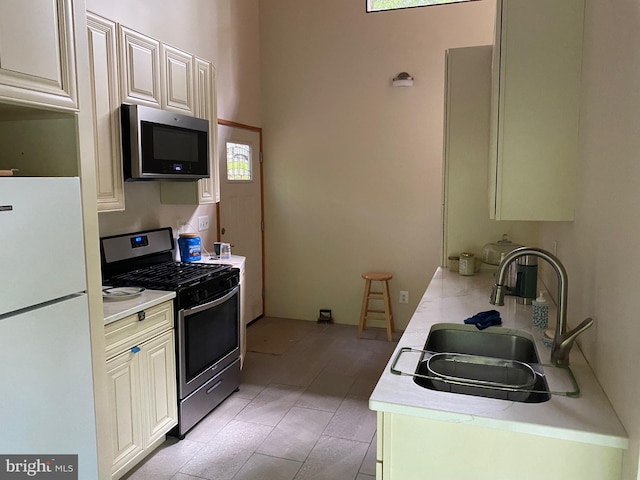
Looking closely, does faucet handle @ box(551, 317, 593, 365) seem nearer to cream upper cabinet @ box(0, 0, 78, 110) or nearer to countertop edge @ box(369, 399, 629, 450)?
countertop edge @ box(369, 399, 629, 450)

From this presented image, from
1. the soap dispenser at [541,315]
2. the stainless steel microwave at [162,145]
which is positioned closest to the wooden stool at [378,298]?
the stainless steel microwave at [162,145]

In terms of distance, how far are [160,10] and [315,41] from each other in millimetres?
1698

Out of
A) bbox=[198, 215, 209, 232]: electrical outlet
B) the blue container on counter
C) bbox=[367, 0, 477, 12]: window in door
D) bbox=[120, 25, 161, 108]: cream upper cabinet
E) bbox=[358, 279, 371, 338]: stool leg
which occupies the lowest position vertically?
bbox=[358, 279, 371, 338]: stool leg

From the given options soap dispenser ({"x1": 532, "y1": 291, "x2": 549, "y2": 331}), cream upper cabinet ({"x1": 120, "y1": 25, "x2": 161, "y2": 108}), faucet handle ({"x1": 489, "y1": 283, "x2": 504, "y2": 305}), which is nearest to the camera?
faucet handle ({"x1": 489, "y1": 283, "x2": 504, "y2": 305})

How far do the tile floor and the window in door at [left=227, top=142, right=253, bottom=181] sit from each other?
5.21 ft

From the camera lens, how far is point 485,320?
1.97m

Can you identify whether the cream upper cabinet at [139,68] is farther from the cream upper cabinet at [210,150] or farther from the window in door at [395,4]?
the window in door at [395,4]

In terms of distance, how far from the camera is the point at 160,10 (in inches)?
131

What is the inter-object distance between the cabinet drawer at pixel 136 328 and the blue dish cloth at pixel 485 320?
155 centimetres

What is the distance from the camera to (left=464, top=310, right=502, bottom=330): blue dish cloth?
1.95m

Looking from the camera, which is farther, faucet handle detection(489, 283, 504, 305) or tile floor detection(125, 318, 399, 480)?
tile floor detection(125, 318, 399, 480)

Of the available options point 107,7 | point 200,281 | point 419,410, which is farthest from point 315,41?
point 419,410

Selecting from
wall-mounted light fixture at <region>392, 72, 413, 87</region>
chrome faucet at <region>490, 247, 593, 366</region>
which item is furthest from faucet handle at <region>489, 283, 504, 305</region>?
wall-mounted light fixture at <region>392, 72, 413, 87</region>

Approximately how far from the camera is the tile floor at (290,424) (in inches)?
95.1
